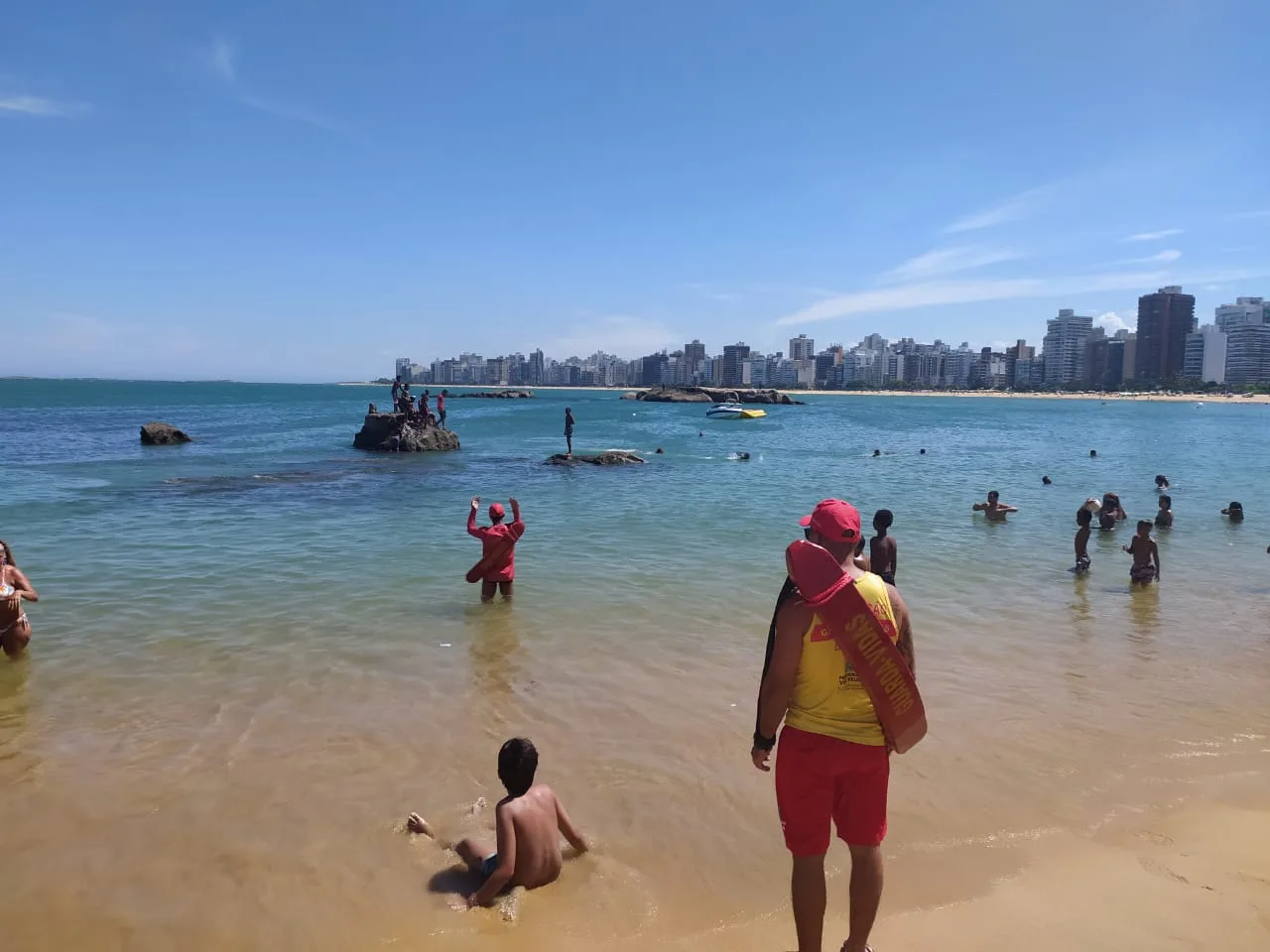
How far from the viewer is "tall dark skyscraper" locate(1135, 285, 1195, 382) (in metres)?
175

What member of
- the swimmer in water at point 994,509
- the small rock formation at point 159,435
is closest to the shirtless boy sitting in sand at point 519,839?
the swimmer in water at point 994,509

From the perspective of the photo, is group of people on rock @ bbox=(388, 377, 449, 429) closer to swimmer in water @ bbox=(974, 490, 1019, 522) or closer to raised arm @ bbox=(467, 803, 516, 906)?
swimmer in water @ bbox=(974, 490, 1019, 522)

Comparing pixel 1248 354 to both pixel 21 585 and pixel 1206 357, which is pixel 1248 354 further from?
pixel 21 585

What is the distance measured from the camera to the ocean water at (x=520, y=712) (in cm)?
434

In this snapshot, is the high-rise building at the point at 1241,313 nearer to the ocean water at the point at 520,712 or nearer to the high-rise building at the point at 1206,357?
the high-rise building at the point at 1206,357

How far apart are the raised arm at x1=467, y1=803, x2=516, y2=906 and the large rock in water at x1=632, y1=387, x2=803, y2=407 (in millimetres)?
110843

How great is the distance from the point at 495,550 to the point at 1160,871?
746cm

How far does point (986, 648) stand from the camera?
8.52m

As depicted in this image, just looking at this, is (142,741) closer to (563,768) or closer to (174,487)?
(563,768)

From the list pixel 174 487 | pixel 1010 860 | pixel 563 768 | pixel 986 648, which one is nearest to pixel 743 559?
pixel 986 648

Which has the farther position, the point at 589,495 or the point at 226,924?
the point at 589,495

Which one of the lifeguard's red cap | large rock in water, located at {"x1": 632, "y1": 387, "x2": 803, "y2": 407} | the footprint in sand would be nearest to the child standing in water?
the footprint in sand

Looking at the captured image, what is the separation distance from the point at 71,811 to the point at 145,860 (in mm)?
962

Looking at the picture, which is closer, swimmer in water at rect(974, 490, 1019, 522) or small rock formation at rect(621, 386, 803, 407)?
swimmer in water at rect(974, 490, 1019, 522)
